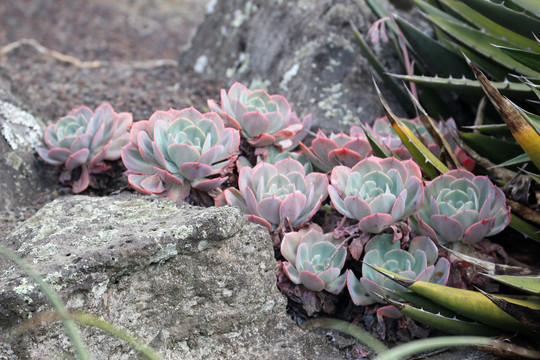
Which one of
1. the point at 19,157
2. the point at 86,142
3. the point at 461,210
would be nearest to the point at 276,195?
the point at 461,210

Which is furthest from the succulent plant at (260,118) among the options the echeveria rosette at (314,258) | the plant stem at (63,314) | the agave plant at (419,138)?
the plant stem at (63,314)

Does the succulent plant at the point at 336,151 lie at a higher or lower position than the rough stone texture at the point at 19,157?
higher

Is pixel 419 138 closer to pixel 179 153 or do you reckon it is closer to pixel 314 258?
pixel 314 258

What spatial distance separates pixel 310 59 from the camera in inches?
100

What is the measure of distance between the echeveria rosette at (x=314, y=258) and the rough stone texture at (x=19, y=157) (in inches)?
39.8

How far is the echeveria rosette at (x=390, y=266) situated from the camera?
1.61 metres

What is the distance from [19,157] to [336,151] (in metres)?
1.15

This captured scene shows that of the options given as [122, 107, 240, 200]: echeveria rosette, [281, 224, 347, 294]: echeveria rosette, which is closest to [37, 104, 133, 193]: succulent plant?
[122, 107, 240, 200]: echeveria rosette

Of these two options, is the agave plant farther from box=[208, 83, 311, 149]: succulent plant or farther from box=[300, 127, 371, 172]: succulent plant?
box=[208, 83, 311, 149]: succulent plant

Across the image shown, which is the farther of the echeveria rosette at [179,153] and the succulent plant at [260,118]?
the succulent plant at [260,118]

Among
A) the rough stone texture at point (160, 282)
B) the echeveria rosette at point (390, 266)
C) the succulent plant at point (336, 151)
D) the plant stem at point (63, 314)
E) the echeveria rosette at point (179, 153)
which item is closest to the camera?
the plant stem at point (63, 314)

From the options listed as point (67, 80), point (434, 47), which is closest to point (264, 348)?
point (434, 47)

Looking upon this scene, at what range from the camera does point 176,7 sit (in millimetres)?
5863

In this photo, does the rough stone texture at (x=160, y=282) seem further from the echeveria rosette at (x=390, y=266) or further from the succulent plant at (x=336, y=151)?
the succulent plant at (x=336, y=151)
